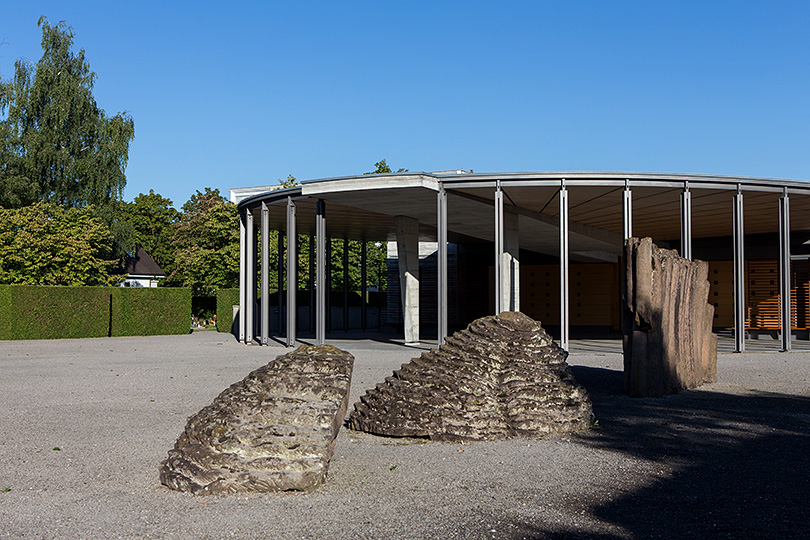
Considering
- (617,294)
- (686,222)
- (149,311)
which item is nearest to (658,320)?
(686,222)

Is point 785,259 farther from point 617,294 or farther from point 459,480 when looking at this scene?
point 459,480

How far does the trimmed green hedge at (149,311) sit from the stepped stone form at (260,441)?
21.1m

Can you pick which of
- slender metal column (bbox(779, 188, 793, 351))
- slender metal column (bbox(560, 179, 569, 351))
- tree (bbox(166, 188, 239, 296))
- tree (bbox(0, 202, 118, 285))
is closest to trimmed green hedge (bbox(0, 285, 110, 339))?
tree (bbox(0, 202, 118, 285))

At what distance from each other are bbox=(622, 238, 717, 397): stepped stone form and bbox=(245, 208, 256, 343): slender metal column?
12.9 meters

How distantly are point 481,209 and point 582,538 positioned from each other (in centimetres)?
1545

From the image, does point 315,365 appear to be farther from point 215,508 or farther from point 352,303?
point 352,303

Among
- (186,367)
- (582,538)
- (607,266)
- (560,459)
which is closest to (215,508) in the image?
(582,538)

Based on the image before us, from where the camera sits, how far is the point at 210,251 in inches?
1435

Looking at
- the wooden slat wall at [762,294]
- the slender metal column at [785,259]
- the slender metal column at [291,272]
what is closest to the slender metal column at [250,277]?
the slender metal column at [291,272]

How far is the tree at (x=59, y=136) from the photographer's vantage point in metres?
32.7

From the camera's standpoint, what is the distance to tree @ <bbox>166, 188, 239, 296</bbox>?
3572 centimetres

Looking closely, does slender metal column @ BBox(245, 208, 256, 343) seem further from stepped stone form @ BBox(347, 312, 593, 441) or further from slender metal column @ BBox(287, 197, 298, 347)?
stepped stone form @ BBox(347, 312, 593, 441)

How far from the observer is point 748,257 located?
83.7 ft

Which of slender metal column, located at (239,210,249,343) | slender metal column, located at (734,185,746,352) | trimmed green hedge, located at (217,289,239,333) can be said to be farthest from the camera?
trimmed green hedge, located at (217,289,239,333)
